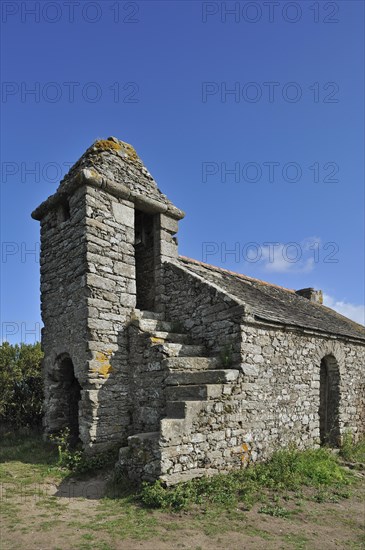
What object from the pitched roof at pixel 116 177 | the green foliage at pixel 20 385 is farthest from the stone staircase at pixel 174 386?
the green foliage at pixel 20 385

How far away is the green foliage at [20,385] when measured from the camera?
12016mm

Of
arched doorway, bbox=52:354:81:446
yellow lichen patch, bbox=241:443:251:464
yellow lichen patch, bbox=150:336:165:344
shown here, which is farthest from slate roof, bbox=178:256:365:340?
arched doorway, bbox=52:354:81:446

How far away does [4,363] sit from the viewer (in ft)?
43.6

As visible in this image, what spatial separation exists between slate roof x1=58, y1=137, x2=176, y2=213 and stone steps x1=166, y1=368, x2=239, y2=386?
465 centimetres

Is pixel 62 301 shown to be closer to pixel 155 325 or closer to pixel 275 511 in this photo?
pixel 155 325

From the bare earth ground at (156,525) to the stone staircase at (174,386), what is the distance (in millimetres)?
680

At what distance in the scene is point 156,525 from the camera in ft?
17.0

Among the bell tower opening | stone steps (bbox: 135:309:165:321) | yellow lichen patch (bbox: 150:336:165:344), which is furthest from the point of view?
the bell tower opening

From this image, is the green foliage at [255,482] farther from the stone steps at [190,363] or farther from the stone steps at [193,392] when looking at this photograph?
the stone steps at [190,363]

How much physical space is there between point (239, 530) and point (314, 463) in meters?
3.35

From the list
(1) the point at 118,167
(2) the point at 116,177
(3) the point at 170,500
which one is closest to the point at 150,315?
(2) the point at 116,177

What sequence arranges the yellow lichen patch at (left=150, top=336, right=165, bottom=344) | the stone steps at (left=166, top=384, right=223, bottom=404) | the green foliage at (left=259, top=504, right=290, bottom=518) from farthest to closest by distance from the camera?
1. the yellow lichen patch at (left=150, top=336, right=165, bottom=344)
2. the stone steps at (left=166, top=384, right=223, bottom=404)
3. the green foliage at (left=259, top=504, right=290, bottom=518)

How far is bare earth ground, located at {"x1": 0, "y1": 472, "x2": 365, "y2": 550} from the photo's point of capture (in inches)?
187

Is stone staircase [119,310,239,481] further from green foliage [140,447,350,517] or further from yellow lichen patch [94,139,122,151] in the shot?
yellow lichen patch [94,139,122,151]
